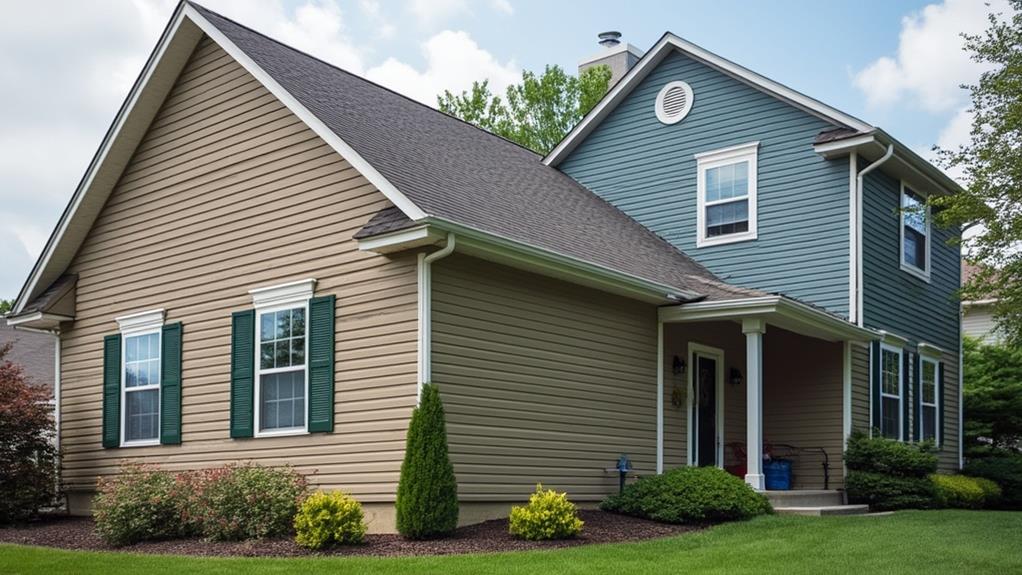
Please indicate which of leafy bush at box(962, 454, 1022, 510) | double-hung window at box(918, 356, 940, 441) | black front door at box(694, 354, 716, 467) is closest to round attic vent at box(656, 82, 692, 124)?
black front door at box(694, 354, 716, 467)

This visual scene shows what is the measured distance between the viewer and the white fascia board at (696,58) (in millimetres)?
16547

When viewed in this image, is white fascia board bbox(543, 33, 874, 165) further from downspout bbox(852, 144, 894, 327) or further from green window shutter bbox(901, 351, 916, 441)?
green window shutter bbox(901, 351, 916, 441)

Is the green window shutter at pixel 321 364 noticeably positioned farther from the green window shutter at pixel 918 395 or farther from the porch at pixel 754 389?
the green window shutter at pixel 918 395

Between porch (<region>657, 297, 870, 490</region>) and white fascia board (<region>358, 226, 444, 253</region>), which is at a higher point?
white fascia board (<region>358, 226, 444, 253</region>)

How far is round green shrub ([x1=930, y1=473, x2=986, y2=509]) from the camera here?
1619 cm

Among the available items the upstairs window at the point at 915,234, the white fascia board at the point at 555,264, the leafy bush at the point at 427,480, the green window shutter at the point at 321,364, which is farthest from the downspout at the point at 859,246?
the green window shutter at the point at 321,364

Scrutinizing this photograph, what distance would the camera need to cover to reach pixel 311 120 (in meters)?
12.8

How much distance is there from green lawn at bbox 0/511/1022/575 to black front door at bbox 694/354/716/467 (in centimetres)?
395

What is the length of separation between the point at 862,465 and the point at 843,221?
359 cm

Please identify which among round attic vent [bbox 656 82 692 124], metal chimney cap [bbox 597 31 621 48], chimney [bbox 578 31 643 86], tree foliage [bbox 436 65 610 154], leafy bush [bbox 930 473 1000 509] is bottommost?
leafy bush [bbox 930 473 1000 509]

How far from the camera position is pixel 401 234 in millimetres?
11336

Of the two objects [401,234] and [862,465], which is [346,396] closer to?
[401,234]

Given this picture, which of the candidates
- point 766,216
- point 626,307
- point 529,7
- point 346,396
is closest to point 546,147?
point 529,7

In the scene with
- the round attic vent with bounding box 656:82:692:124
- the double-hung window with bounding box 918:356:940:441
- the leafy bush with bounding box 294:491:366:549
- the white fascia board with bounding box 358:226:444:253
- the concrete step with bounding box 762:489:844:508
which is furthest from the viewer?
the double-hung window with bounding box 918:356:940:441
